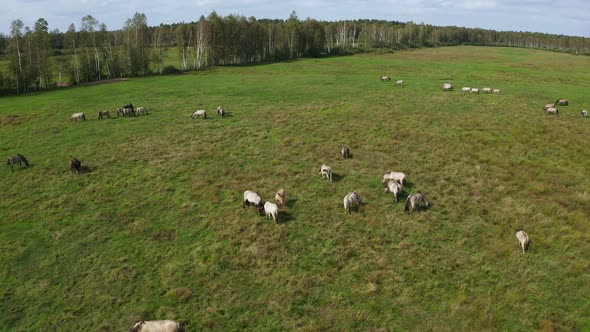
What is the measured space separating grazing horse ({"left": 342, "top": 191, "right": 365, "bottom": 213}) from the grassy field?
18.7 inches

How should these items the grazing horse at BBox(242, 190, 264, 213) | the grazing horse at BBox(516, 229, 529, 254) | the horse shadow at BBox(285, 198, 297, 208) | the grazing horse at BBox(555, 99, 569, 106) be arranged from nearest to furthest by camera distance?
the grazing horse at BBox(516, 229, 529, 254) → the grazing horse at BBox(242, 190, 264, 213) → the horse shadow at BBox(285, 198, 297, 208) → the grazing horse at BBox(555, 99, 569, 106)

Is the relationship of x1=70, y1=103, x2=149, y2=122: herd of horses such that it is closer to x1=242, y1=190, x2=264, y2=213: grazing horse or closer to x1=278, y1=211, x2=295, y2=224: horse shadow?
x1=242, y1=190, x2=264, y2=213: grazing horse

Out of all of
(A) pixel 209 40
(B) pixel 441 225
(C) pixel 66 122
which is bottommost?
(B) pixel 441 225

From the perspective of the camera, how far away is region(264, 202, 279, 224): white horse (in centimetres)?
1852

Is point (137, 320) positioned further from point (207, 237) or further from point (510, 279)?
point (510, 279)

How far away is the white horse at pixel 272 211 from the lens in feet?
60.7

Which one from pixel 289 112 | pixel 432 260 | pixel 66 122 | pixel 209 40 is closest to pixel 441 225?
pixel 432 260

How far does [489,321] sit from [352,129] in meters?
21.7

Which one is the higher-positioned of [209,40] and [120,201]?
[209,40]

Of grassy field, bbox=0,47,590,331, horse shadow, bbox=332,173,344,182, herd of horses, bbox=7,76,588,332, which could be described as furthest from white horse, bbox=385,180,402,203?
horse shadow, bbox=332,173,344,182

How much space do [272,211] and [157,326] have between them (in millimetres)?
7954

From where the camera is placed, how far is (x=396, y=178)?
72.2 ft

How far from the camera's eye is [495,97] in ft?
145

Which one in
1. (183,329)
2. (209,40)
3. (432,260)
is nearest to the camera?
(183,329)
